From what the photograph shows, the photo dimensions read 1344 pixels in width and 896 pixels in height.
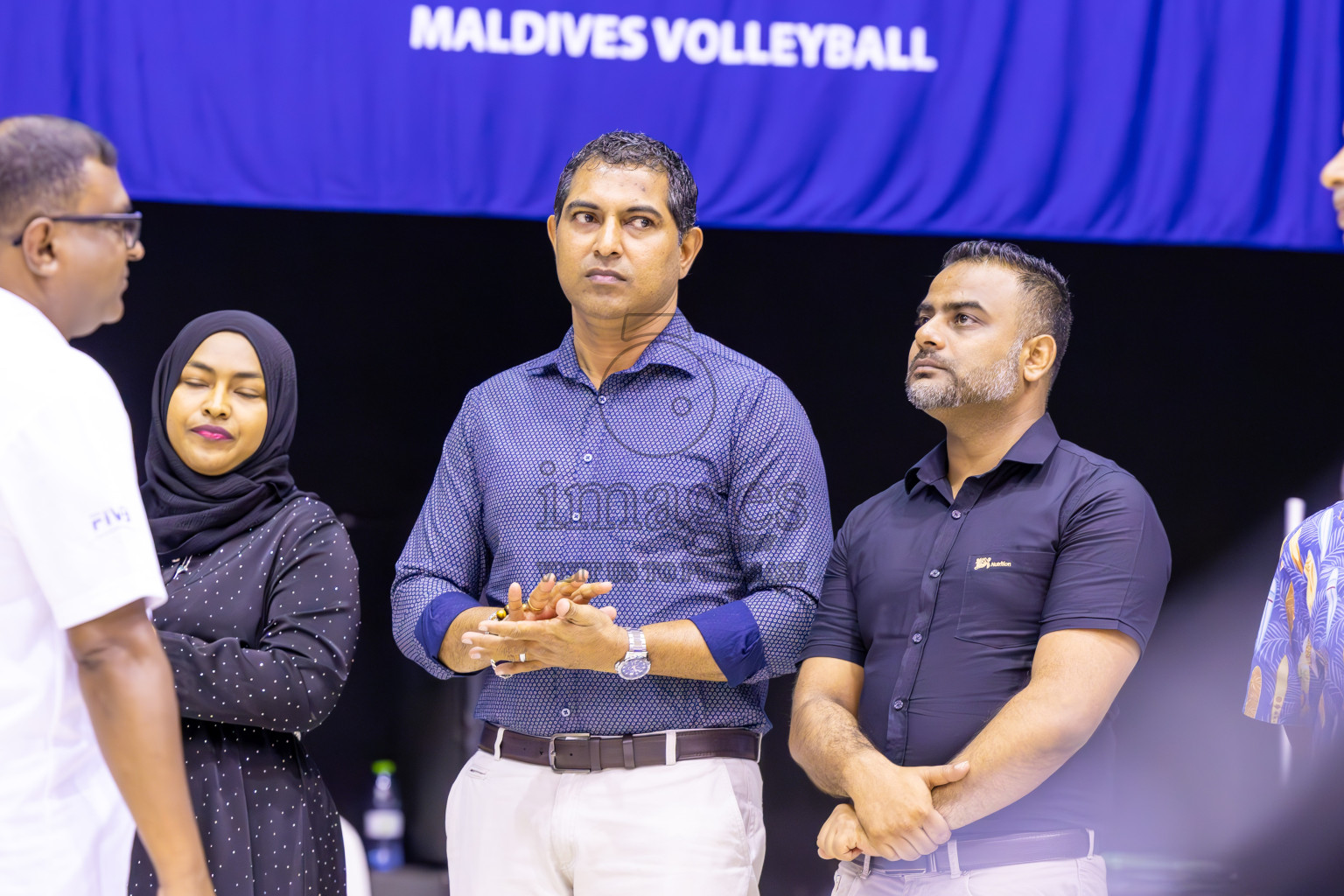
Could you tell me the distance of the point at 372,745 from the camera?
4.34 meters

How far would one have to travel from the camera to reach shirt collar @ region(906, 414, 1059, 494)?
6.97 feet

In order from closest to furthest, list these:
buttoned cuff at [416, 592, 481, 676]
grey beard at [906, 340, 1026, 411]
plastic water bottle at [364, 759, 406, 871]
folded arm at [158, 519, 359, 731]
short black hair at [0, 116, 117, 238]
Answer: short black hair at [0, 116, 117, 238]
folded arm at [158, 519, 359, 731]
buttoned cuff at [416, 592, 481, 676]
grey beard at [906, 340, 1026, 411]
plastic water bottle at [364, 759, 406, 871]

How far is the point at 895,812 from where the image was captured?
1891 mm

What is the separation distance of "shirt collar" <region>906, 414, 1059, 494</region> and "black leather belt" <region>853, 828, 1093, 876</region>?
0.59 metres

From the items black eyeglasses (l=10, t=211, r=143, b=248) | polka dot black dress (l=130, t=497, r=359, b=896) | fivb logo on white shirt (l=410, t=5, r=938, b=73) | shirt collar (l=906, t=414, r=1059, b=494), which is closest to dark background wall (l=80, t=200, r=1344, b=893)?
fivb logo on white shirt (l=410, t=5, r=938, b=73)

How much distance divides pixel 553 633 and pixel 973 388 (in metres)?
0.85

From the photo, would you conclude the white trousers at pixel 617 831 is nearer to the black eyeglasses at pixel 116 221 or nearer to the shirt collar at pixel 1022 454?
the shirt collar at pixel 1022 454

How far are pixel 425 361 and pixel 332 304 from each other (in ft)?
1.18

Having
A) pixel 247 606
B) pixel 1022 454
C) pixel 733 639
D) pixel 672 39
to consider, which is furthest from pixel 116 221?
pixel 672 39

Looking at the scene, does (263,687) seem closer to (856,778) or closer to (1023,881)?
(856,778)

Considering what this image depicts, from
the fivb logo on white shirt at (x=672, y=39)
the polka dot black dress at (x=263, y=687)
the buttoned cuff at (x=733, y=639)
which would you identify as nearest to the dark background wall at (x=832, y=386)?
the fivb logo on white shirt at (x=672, y=39)

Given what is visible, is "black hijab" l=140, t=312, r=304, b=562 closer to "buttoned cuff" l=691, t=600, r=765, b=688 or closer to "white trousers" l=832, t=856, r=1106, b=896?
"buttoned cuff" l=691, t=600, r=765, b=688

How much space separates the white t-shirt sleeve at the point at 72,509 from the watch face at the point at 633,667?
765mm

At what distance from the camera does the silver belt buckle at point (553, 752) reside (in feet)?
6.60
